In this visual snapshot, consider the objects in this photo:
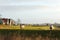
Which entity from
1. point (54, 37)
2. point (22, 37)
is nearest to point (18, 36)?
point (22, 37)

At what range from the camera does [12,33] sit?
590 inches

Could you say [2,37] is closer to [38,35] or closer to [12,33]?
[12,33]

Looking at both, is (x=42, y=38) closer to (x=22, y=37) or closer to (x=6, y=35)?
(x=22, y=37)

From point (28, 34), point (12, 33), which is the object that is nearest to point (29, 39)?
point (28, 34)

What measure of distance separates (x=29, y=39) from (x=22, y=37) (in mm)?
581

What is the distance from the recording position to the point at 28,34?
581 inches

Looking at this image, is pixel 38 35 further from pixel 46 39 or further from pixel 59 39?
pixel 59 39

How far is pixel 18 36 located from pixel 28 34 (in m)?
0.80

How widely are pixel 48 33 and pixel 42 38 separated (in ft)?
1.93

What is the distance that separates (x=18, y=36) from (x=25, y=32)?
24.3 inches

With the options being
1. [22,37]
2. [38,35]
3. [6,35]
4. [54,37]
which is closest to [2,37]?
[6,35]

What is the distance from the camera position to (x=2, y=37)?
14898mm

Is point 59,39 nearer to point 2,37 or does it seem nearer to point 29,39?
point 29,39

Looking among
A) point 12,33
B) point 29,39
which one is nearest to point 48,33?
point 29,39
